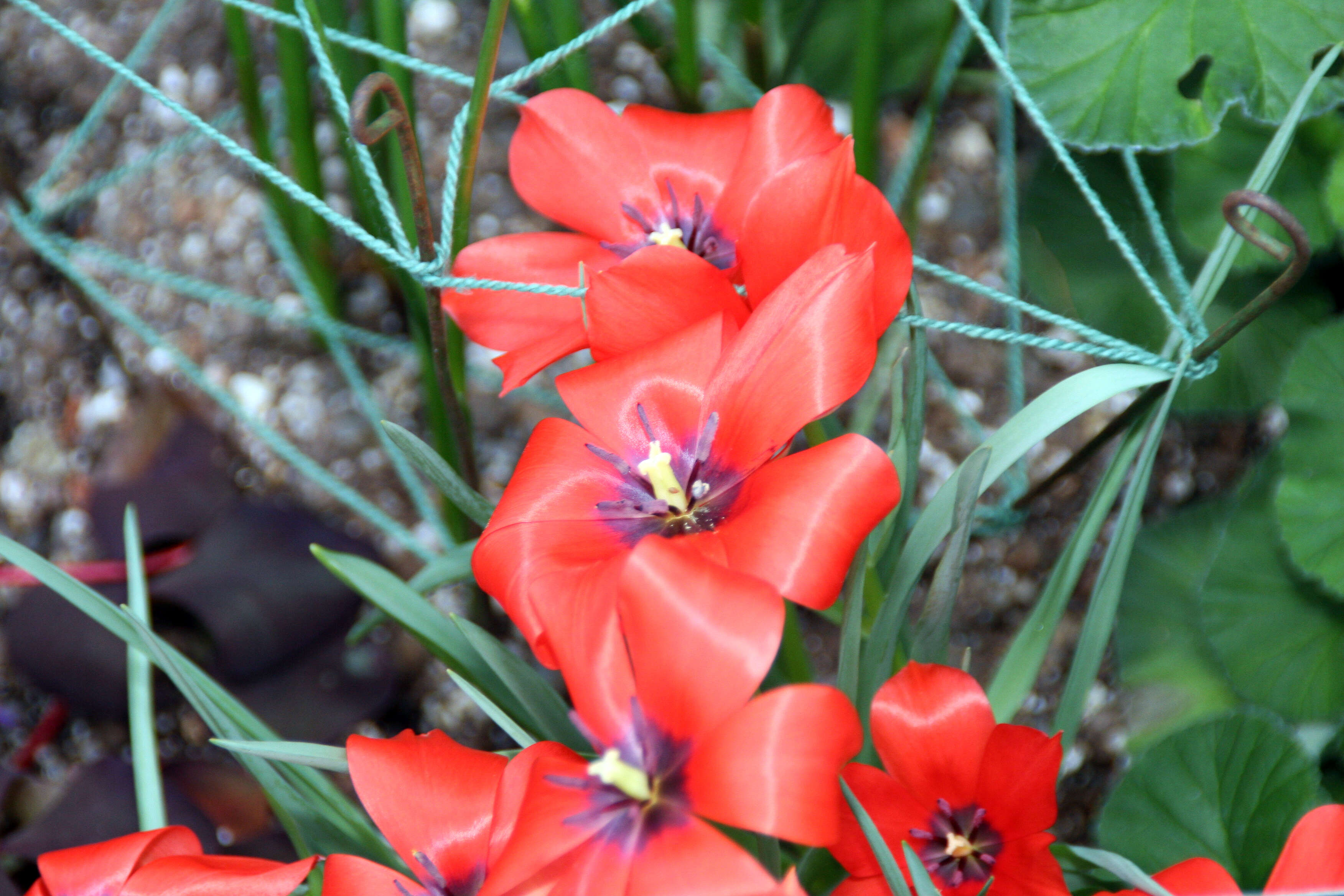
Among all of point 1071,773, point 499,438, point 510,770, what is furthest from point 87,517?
point 1071,773

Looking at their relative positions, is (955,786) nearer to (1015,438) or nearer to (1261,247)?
(1015,438)

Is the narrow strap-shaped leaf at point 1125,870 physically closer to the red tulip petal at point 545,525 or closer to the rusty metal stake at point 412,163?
the red tulip petal at point 545,525

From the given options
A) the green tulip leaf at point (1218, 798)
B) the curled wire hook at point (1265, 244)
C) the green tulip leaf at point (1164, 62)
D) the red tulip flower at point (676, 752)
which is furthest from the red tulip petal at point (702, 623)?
the green tulip leaf at point (1164, 62)

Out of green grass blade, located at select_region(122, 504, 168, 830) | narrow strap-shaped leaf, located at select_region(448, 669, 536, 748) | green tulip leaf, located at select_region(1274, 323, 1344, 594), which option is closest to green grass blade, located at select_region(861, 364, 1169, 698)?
narrow strap-shaped leaf, located at select_region(448, 669, 536, 748)

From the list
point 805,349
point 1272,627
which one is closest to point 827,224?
point 805,349

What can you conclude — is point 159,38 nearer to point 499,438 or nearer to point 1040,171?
point 499,438

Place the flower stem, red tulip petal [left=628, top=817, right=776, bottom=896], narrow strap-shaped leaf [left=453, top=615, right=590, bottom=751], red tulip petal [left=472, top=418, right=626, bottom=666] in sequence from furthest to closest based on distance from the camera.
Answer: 1. the flower stem
2. narrow strap-shaped leaf [left=453, top=615, right=590, bottom=751]
3. red tulip petal [left=472, top=418, right=626, bottom=666]
4. red tulip petal [left=628, top=817, right=776, bottom=896]

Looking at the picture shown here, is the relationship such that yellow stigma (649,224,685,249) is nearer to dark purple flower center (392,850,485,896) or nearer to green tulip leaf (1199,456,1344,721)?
dark purple flower center (392,850,485,896)
